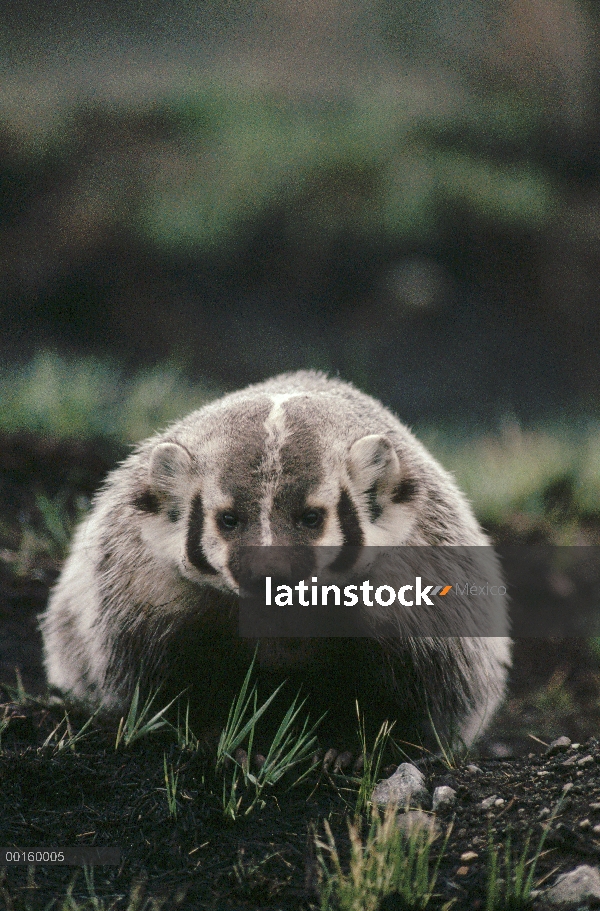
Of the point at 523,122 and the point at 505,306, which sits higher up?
the point at 523,122

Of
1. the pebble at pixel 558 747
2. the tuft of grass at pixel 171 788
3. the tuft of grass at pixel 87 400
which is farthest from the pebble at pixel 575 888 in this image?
the tuft of grass at pixel 87 400

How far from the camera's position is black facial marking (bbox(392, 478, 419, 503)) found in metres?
1.82

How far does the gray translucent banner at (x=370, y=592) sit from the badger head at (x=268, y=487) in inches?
1.3

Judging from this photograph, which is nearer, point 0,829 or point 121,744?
point 0,829

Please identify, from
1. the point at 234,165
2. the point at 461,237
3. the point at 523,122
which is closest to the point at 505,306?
the point at 461,237

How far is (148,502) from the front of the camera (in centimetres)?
186

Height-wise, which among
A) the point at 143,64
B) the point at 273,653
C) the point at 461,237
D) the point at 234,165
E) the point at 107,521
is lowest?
the point at 273,653

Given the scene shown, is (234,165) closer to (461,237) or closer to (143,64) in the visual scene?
(143,64)

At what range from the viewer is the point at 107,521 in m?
2.07

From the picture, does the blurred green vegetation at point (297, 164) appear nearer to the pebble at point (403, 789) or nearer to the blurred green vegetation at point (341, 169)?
the blurred green vegetation at point (341, 169)

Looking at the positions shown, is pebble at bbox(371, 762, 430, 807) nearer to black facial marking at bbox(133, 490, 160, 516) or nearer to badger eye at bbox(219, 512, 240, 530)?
badger eye at bbox(219, 512, 240, 530)

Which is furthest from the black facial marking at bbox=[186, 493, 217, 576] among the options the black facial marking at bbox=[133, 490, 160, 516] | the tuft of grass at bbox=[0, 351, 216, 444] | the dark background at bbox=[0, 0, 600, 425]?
the dark background at bbox=[0, 0, 600, 425]

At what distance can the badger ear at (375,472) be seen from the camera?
1732 mm

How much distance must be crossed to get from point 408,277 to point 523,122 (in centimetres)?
102
